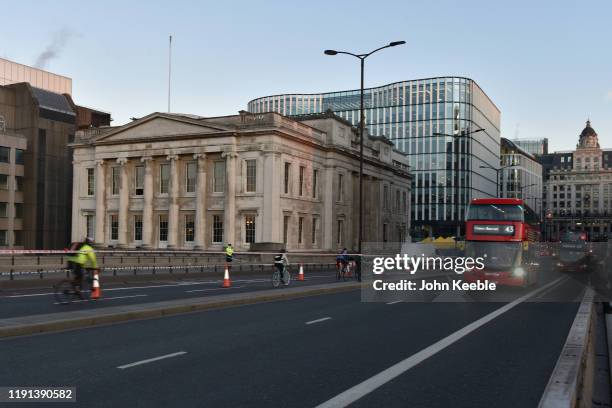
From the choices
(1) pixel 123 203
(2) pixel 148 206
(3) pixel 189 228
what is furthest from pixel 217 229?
(1) pixel 123 203

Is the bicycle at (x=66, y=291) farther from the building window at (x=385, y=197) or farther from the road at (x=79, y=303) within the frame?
the building window at (x=385, y=197)

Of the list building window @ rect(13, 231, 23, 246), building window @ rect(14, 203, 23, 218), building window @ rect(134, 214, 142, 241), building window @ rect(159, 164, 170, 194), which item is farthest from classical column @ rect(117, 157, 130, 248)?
building window @ rect(14, 203, 23, 218)

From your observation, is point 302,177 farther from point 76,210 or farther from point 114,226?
point 76,210

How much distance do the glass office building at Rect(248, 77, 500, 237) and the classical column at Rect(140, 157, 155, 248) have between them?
5365 centimetres

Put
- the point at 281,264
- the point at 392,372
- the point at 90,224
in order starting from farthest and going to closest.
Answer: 1. the point at 90,224
2. the point at 281,264
3. the point at 392,372

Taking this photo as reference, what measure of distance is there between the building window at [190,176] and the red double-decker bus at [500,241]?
40.0m

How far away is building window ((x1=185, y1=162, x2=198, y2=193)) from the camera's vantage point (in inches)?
2475

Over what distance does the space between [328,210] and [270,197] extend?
1088cm

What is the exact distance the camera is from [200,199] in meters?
61.0

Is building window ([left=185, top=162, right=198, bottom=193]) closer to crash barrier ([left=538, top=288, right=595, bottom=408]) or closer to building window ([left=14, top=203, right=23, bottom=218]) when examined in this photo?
building window ([left=14, top=203, right=23, bottom=218])

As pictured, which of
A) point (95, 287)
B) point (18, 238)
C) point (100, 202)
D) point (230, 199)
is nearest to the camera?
point (95, 287)

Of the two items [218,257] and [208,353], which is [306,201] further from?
[208,353]

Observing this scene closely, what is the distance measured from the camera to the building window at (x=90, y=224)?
69.5 m

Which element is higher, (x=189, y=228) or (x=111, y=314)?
(x=189, y=228)
